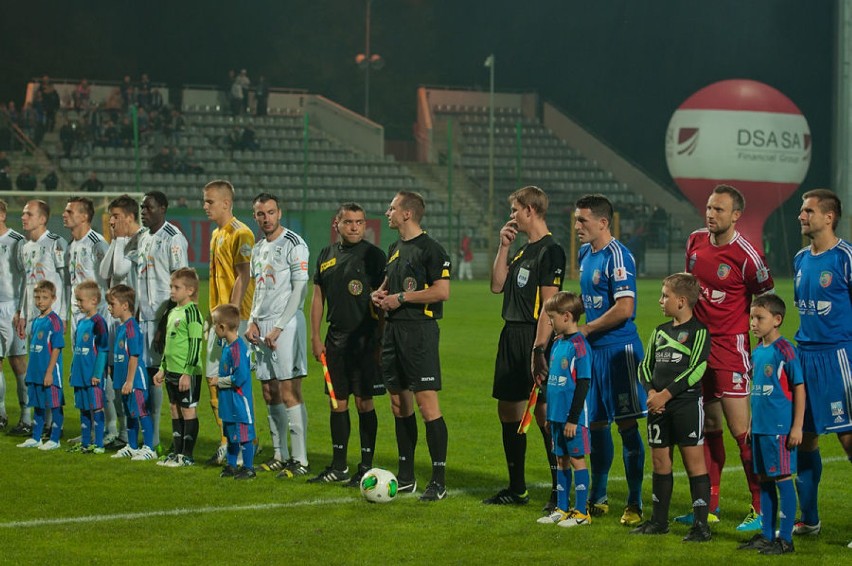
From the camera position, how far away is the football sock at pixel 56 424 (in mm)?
10312

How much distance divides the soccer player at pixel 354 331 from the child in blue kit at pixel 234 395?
58cm

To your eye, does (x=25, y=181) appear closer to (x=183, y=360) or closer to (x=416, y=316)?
(x=183, y=360)

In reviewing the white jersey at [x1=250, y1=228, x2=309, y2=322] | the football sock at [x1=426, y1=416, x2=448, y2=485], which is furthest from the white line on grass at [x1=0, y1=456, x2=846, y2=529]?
the white jersey at [x1=250, y1=228, x2=309, y2=322]

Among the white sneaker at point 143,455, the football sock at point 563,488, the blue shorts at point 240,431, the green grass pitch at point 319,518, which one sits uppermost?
the blue shorts at point 240,431

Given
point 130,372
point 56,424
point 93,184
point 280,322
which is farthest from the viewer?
point 93,184

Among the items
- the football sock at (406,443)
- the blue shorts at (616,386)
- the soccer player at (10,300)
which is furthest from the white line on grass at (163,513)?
the soccer player at (10,300)

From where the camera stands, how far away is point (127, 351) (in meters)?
9.84

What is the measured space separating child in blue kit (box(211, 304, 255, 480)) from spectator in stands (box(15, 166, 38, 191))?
26.0 m

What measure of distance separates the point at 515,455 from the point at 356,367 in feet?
4.62

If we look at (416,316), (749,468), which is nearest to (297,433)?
(416,316)

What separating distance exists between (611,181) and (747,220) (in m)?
5.34

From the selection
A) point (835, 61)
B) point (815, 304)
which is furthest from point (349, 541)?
point (835, 61)

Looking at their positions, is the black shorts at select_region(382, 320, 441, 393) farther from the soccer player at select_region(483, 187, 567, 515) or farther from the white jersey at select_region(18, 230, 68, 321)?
the white jersey at select_region(18, 230, 68, 321)

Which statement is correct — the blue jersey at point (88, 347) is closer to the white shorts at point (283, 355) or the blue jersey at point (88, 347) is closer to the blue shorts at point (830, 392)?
the white shorts at point (283, 355)
